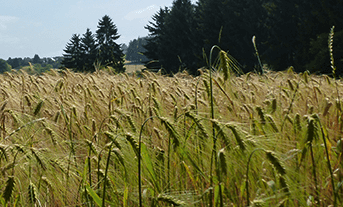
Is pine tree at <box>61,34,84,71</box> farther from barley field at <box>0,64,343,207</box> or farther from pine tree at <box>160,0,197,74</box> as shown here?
barley field at <box>0,64,343,207</box>

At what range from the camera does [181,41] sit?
1271 inches

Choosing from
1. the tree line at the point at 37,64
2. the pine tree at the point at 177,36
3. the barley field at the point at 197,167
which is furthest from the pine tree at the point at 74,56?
the barley field at the point at 197,167

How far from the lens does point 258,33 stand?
24.7 meters

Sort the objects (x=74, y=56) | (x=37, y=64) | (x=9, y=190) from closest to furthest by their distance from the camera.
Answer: (x=9, y=190), (x=37, y=64), (x=74, y=56)

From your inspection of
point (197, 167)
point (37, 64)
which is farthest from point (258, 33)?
point (197, 167)

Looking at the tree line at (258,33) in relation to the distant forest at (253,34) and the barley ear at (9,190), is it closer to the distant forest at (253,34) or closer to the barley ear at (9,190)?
the distant forest at (253,34)

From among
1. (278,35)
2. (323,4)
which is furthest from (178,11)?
(323,4)

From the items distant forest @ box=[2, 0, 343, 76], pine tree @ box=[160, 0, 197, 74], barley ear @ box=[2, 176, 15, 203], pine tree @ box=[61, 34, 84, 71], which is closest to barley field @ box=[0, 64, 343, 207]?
barley ear @ box=[2, 176, 15, 203]

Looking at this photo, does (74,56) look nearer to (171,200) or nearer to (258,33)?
(258,33)

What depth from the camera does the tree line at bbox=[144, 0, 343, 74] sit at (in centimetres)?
1780

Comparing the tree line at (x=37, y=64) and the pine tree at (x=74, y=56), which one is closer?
the tree line at (x=37, y=64)

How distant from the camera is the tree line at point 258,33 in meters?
17.8

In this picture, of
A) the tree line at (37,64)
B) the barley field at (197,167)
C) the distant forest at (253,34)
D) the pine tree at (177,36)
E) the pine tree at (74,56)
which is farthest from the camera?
the pine tree at (74,56)

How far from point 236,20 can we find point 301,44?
6.74 meters
